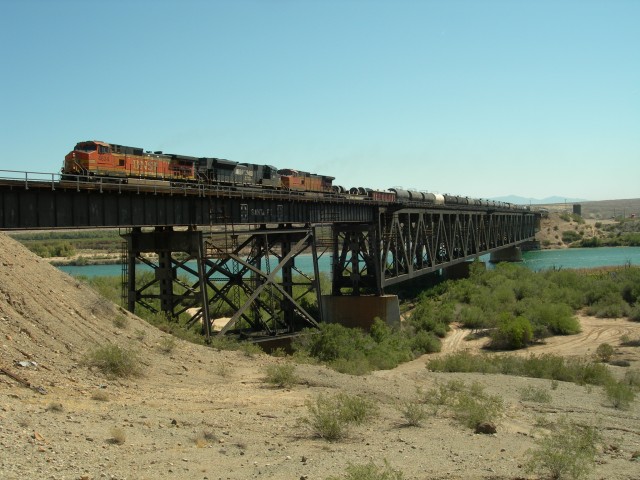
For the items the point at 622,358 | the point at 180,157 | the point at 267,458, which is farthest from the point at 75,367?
the point at 622,358

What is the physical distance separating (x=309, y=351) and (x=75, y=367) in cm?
1375

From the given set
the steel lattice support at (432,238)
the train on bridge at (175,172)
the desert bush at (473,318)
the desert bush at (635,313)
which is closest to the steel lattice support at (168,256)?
the train on bridge at (175,172)

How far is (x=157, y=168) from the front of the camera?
30625 millimetres

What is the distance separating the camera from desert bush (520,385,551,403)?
19719 mm

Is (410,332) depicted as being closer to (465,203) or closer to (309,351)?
(309,351)

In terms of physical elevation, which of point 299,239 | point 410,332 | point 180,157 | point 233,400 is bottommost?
point 410,332

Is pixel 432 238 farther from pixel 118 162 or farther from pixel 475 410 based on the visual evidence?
pixel 475 410

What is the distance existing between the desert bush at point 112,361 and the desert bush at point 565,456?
10.1 metres

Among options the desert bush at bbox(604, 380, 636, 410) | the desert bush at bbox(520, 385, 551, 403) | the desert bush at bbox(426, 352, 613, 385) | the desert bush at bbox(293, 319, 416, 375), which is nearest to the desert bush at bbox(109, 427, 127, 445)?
the desert bush at bbox(293, 319, 416, 375)

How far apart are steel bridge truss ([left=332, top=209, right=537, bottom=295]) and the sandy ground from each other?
21226 mm

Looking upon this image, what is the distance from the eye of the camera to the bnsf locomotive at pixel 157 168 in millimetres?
27438

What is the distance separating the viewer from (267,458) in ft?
39.0

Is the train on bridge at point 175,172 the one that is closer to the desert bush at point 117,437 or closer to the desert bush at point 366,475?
the desert bush at point 117,437

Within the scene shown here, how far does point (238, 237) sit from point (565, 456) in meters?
25.5
